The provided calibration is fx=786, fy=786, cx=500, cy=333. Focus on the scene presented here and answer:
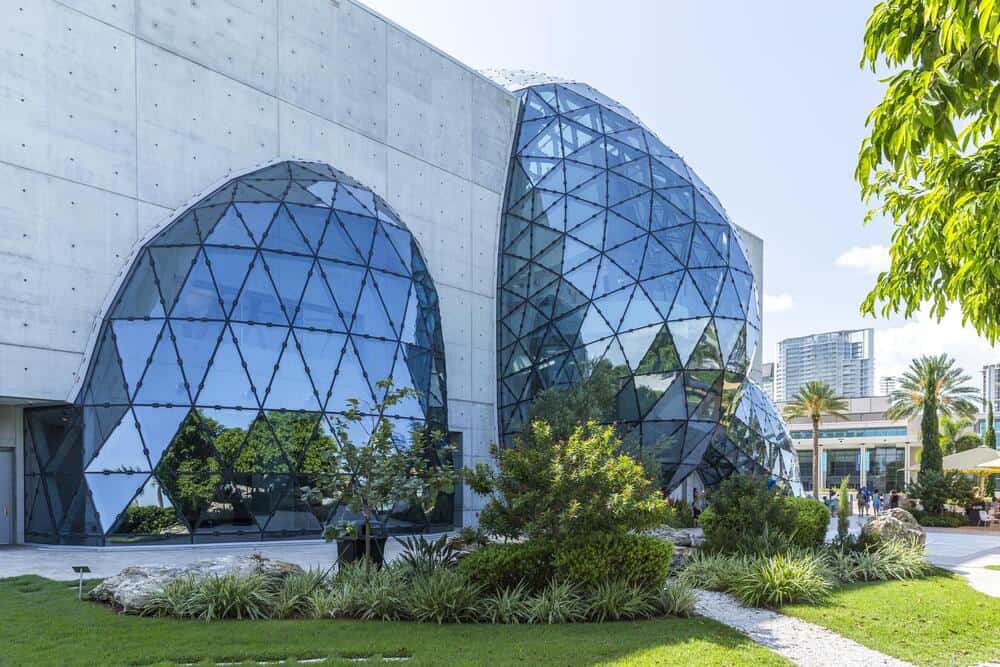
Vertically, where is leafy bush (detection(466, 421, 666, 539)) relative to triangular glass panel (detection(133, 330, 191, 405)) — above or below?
below

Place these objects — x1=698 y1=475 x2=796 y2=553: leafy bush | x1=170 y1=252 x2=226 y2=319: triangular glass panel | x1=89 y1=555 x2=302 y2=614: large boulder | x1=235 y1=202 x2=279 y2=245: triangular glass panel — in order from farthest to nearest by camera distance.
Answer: x1=235 y1=202 x2=279 y2=245: triangular glass panel, x1=170 y1=252 x2=226 y2=319: triangular glass panel, x1=698 y1=475 x2=796 y2=553: leafy bush, x1=89 y1=555 x2=302 y2=614: large boulder

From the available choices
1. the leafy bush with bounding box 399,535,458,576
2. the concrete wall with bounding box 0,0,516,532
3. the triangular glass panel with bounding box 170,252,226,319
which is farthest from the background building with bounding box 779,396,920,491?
the leafy bush with bounding box 399,535,458,576

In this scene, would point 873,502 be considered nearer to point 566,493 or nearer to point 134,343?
point 566,493

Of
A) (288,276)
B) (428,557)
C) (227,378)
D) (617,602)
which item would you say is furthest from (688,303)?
(617,602)

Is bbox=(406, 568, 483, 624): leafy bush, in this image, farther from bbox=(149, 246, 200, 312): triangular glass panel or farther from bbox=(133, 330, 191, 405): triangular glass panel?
bbox=(149, 246, 200, 312): triangular glass panel

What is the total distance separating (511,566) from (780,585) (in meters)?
4.31

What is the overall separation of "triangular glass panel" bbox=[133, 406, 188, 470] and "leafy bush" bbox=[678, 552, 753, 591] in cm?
1211

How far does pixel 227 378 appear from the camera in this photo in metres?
19.6

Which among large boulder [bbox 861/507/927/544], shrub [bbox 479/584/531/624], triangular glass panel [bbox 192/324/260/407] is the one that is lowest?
large boulder [bbox 861/507/927/544]

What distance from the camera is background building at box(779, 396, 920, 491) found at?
77.5m

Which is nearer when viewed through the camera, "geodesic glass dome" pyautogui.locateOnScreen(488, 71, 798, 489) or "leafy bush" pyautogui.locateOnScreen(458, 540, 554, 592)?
"leafy bush" pyautogui.locateOnScreen(458, 540, 554, 592)

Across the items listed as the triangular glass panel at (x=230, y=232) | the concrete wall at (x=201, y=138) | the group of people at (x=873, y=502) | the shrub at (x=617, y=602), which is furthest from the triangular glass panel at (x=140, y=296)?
the group of people at (x=873, y=502)

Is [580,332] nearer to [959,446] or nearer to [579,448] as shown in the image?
[579,448]

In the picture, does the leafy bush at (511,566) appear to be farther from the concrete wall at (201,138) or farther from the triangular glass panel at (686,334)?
the triangular glass panel at (686,334)
